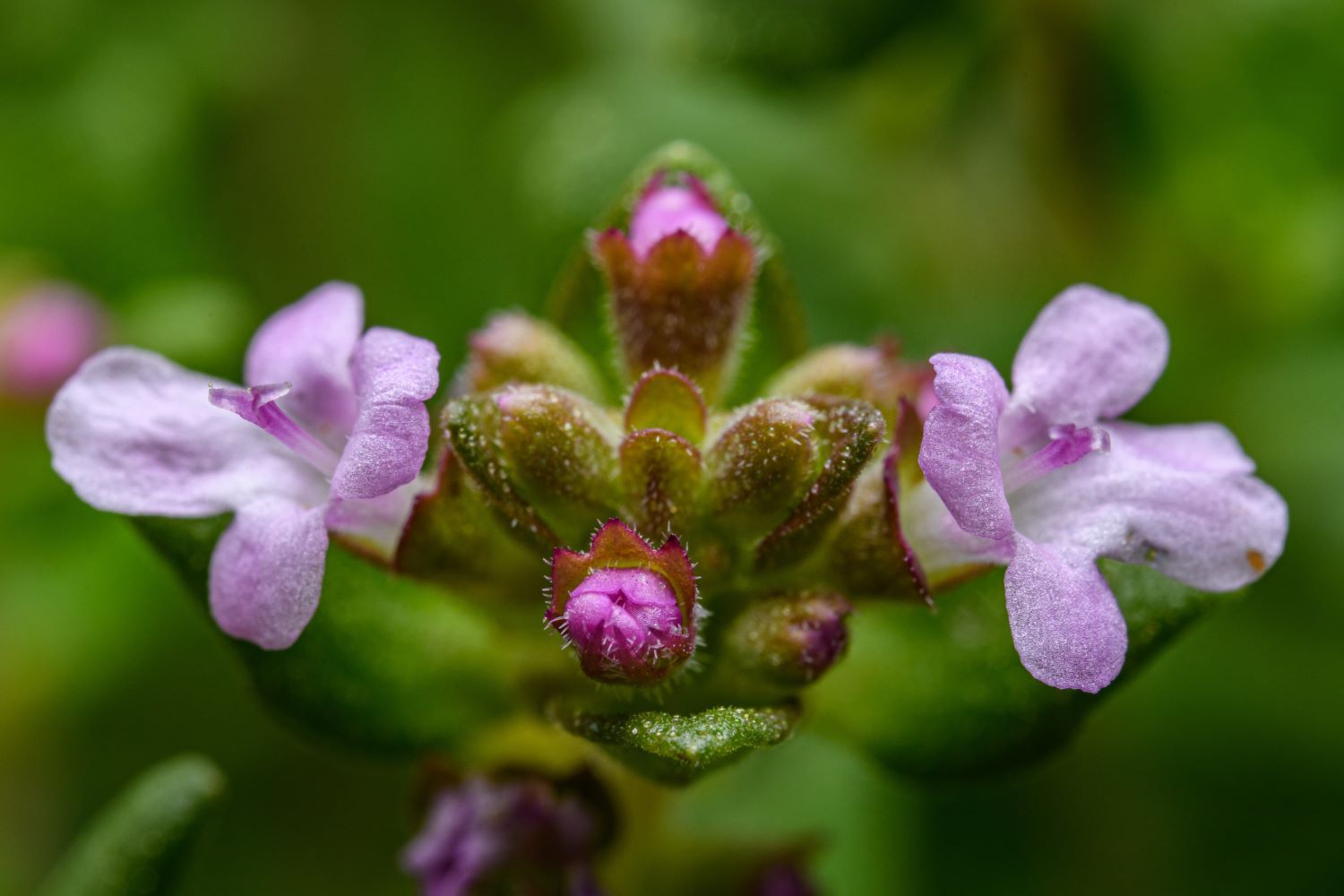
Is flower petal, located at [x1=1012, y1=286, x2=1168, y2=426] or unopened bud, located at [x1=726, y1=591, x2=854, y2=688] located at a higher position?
flower petal, located at [x1=1012, y1=286, x2=1168, y2=426]

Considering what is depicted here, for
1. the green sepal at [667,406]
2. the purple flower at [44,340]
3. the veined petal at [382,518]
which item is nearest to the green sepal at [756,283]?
the green sepal at [667,406]

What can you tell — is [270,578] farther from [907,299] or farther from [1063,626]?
[907,299]

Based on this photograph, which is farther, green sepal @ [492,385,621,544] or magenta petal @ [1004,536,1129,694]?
green sepal @ [492,385,621,544]

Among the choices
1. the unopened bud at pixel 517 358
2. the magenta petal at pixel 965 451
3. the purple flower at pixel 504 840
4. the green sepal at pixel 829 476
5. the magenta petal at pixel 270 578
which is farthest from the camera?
the unopened bud at pixel 517 358

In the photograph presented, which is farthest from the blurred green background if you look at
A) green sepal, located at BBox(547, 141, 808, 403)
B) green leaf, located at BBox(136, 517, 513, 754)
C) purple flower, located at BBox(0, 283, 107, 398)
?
green leaf, located at BBox(136, 517, 513, 754)

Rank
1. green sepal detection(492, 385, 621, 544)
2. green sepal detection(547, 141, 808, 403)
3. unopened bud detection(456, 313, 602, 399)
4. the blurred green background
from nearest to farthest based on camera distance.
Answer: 1. green sepal detection(492, 385, 621, 544)
2. unopened bud detection(456, 313, 602, 399)
3. green sepal detection(547, 141, 808, 403)
4. the blurred green background

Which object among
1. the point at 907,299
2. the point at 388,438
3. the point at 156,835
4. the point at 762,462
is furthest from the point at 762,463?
the point at 907,299

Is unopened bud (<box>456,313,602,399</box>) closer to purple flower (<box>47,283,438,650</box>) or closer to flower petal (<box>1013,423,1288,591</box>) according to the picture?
purple flower (<box>47,283,438,650</box>)

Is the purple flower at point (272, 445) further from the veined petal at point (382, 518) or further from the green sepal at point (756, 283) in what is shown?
the green sepal at point (756, 283)
